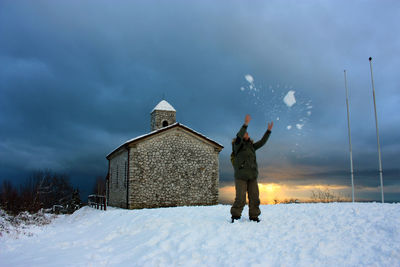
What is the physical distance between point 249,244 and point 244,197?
2.11m

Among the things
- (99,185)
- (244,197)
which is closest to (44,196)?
(99,185)

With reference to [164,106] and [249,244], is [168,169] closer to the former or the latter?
[164,106]

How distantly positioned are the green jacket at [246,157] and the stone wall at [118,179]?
44.7 feet

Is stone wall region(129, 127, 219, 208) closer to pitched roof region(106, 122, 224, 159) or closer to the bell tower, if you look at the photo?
pitched roof region(106, 122, 224, 159)

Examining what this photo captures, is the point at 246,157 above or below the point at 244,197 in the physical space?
above

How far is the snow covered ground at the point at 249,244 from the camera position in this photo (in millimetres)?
6266

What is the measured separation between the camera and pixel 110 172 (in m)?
28.6

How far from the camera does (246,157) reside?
9195 millimetres

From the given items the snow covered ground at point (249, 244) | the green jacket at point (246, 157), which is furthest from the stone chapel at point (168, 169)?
the green jacket at point (246, 157)

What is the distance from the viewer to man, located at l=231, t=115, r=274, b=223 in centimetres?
912

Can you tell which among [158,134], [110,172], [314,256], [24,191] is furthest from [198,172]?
[24,191]

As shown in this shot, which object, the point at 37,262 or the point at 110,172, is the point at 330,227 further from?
the point at 110,172

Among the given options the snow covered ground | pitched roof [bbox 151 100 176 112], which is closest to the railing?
the snow covered ground

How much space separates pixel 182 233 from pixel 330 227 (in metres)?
4.01
